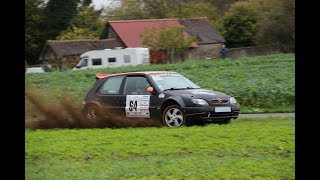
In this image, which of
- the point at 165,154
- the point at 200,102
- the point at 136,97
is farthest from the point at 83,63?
the point at 165,154

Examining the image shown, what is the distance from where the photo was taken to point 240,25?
195ft

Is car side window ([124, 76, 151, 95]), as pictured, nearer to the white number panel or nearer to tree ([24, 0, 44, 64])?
the white number panel

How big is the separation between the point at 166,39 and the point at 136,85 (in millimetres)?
32397

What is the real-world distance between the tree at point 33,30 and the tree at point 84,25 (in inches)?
98.0

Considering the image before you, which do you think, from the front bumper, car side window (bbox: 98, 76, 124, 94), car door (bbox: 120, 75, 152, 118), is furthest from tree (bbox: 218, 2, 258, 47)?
the front bumper

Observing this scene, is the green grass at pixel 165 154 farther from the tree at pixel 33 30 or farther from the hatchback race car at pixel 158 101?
the tree at pixel 33 30

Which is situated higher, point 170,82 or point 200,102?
point 170,82

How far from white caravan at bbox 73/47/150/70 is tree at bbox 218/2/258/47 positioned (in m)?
19.5

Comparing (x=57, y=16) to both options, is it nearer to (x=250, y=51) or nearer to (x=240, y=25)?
(x=240, y=25)

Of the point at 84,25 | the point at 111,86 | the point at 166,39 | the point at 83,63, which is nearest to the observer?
the point at 111,86

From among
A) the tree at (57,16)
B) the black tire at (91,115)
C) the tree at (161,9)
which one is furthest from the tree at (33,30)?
the black tire at (91,115)

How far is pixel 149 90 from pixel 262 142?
4.52 metres

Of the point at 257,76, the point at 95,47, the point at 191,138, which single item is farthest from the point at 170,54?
the point at 191,138

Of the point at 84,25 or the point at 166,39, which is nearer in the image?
the point at 166,39
